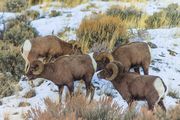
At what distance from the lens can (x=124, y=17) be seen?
15867mm

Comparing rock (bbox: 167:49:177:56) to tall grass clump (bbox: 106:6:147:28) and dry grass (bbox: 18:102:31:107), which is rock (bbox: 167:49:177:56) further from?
dry grass (bbox: 18:102:31:107)

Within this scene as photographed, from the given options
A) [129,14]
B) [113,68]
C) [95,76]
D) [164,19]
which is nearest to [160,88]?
[113,68]

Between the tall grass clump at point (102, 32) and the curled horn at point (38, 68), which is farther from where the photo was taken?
the tall grass clump at point (102, 32)

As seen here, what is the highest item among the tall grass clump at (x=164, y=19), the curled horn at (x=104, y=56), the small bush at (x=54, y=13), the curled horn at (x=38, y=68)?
the curled horn at (x=104, y=56)

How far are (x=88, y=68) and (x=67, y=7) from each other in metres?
8.95

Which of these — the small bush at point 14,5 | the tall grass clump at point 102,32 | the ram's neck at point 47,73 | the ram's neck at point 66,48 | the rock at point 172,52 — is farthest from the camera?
the small bush at point 14,5

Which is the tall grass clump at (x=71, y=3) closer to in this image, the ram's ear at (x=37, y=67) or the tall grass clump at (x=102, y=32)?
the tall grass clump at (x=102, y=32)

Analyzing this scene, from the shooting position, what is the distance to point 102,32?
41.4ft

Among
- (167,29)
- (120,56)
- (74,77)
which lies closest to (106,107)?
(74,77)

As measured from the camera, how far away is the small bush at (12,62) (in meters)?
11.3

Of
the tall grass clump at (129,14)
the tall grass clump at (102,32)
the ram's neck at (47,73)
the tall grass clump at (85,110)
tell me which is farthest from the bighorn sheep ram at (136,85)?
the tall grass clump at (129,14)

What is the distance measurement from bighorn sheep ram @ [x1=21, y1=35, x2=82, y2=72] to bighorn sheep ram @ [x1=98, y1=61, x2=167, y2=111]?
1.99m

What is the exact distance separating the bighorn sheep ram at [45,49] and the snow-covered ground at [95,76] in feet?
1.87

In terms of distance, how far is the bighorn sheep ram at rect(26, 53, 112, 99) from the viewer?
9087mm
